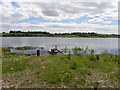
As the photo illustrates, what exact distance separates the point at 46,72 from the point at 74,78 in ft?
6.96

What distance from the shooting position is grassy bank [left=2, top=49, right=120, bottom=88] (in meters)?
13.2

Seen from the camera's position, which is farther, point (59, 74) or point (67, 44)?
point (67, 44)

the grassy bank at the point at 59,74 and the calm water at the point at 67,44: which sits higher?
the grassy bank at the point at 59,74

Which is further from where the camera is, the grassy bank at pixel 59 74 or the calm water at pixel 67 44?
the calm water at pixel 67 44

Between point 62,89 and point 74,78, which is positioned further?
point 74,78

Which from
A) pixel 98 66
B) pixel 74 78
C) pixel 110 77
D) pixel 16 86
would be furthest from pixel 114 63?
pixel 16 86

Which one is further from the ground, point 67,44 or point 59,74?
point 59,74

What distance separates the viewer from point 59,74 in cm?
1452

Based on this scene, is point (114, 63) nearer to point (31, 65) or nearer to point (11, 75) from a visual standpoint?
point (31, 65)

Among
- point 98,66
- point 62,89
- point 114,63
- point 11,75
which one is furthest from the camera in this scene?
point 114,63

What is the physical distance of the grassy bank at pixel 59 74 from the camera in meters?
13.2

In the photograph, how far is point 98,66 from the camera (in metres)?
16.9

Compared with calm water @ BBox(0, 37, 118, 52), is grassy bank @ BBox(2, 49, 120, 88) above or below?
above

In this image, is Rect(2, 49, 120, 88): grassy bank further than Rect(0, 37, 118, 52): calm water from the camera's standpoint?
No
